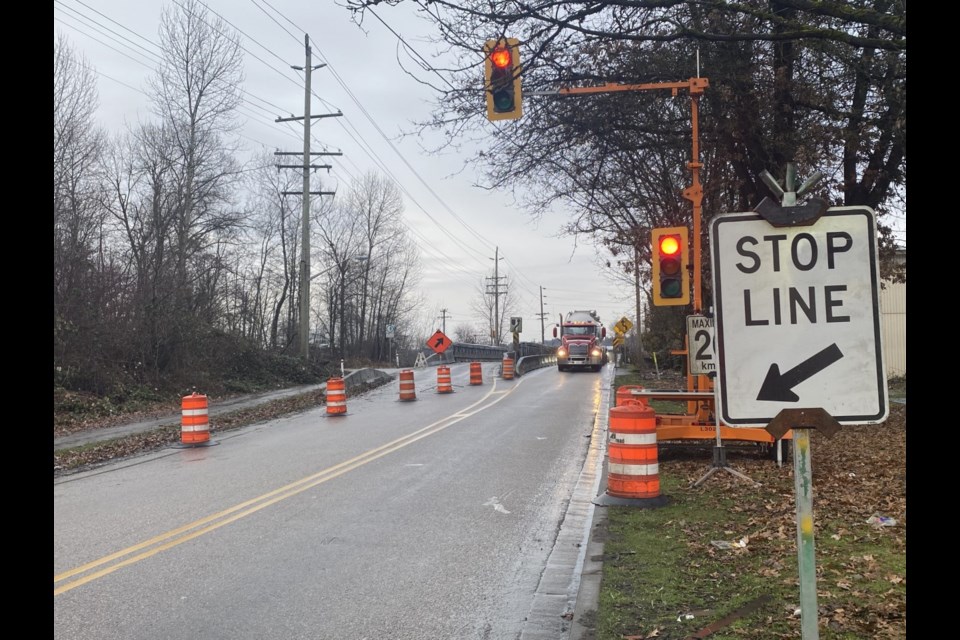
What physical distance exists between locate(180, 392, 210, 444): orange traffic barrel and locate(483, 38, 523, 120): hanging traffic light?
900 centimetres

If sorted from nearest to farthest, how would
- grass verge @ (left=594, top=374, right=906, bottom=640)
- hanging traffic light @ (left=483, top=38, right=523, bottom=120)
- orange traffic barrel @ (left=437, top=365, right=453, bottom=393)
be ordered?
grass verge @ (left=594, top=374, right=906, bottom=640)
hanging traffic light @ (left=483, top=38, right=523, bottom=120)
orange traffic barrel @ (left=437, top=365, right=453, bottom=393)

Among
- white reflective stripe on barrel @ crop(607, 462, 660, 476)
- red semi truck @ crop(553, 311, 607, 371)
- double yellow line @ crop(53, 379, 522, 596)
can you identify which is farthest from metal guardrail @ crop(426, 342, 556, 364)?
white reflective stripe on barrel @ crop(607, 462, 660, 476)

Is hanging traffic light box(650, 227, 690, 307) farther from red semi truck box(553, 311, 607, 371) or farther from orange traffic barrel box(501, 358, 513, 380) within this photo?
red semi truck box(553, 311, 607, 371)

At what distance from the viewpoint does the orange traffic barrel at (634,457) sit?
8375 millimetres

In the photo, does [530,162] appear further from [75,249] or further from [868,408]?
[75,249]

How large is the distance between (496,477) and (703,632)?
20.0 ft

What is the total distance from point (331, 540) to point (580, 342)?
36.3 m

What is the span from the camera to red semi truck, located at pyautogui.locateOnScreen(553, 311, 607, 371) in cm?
4219

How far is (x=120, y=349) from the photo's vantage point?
74.3 feet

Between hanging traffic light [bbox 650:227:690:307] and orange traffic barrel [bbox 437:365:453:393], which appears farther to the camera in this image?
orange traffic barrel [bbox 437:365:453:393]

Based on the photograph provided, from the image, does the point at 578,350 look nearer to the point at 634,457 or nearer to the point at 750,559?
the point at 634,457

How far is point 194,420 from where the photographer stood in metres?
14.7
